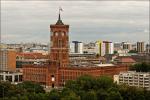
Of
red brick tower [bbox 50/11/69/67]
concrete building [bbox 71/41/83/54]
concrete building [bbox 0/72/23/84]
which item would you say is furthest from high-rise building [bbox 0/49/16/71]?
concrete building [bbox 71/41/83/54]

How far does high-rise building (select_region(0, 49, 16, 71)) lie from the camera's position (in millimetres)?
108750

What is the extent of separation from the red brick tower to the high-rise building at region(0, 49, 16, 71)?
3012 centimetres

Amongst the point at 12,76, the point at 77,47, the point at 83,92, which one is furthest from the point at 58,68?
the point at 77,47

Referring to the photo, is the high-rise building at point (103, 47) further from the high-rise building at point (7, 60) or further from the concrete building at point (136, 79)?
the concrete building at point (136, 79)

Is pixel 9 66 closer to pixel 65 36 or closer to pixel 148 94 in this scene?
pixel 65 36

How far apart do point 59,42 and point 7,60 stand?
32.2 m

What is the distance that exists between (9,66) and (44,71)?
102 ft

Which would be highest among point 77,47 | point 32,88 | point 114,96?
point 77,47

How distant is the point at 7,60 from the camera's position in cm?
10925

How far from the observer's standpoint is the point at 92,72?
254 feet

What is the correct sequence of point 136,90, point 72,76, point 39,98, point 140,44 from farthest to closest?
point 140,44, point 72,76, point 136,90, point 39,98

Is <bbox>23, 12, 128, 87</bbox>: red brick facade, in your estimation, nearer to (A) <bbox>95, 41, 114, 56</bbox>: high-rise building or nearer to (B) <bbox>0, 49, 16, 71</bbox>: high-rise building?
(B) <bbox>0, 49, 16, 71</bbox>: high-rise building

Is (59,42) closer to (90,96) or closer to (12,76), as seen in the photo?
(12,76)

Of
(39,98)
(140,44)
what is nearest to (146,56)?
(140,44)
